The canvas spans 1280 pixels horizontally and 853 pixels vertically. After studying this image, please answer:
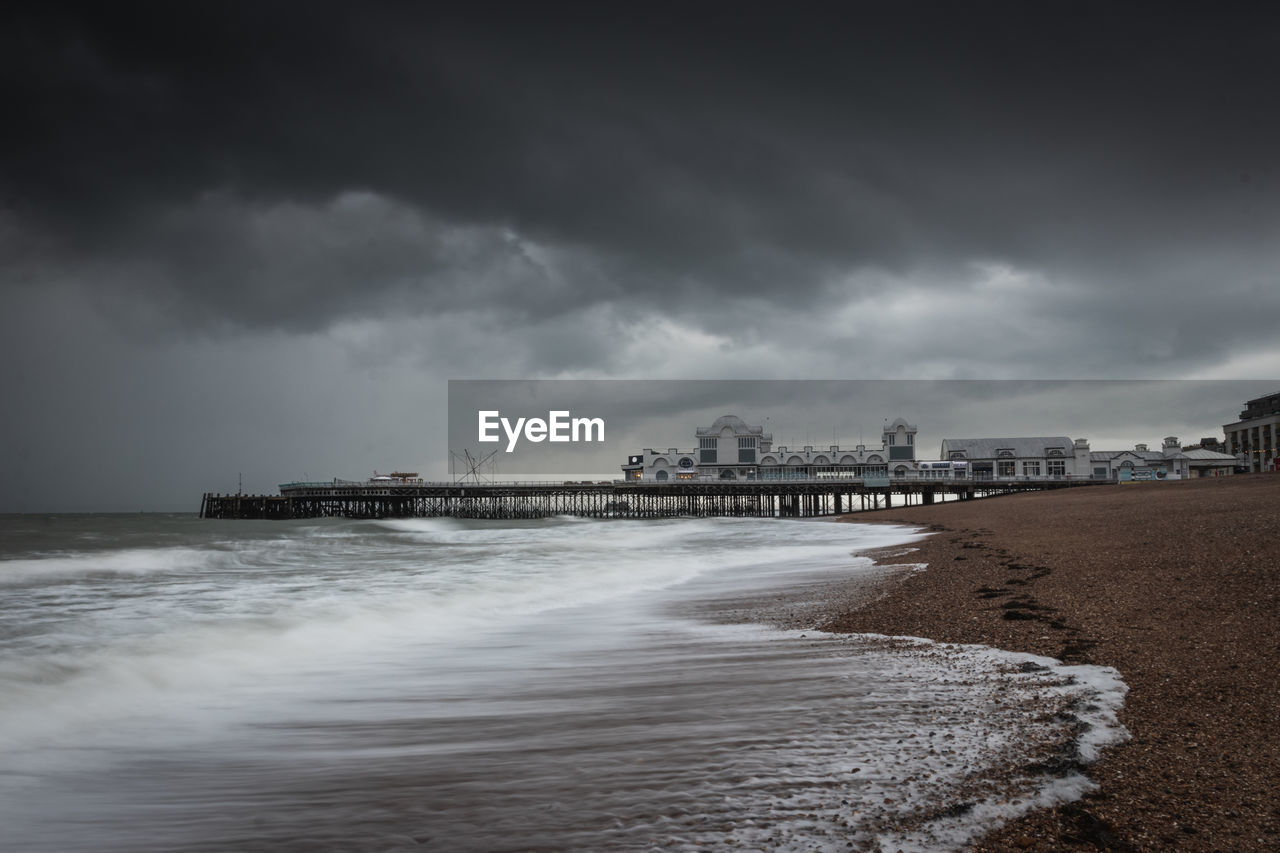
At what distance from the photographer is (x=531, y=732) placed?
4387 mm

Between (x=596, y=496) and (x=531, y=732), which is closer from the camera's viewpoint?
(x=531, y=732)

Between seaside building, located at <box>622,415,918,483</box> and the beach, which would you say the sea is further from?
seaside building, located at <box>622,415,918,483</box>

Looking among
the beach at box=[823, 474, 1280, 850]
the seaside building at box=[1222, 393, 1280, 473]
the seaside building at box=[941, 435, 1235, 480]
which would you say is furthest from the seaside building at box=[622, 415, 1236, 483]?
the beach at box=[823, 474, 1280, 850]

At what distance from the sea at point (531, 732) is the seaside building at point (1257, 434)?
91877mm

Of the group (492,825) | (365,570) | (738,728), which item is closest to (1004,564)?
(738,728)

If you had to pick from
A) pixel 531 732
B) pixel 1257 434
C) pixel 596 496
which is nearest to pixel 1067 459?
pixel 1257 434

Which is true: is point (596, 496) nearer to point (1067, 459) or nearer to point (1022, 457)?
point (1022, 457)

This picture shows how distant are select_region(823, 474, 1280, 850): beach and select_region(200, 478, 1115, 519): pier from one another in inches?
2061

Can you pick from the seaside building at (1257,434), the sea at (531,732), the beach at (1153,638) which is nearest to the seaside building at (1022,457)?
the seaside building at (1257,434)

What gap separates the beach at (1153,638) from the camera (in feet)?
8.42

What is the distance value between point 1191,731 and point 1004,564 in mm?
7581

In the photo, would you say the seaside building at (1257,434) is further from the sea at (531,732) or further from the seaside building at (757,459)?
the sea at (531,732)

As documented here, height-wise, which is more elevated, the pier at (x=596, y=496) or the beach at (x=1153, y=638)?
the beach at (x=1153, y=638)

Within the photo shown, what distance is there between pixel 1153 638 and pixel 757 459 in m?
80.5
